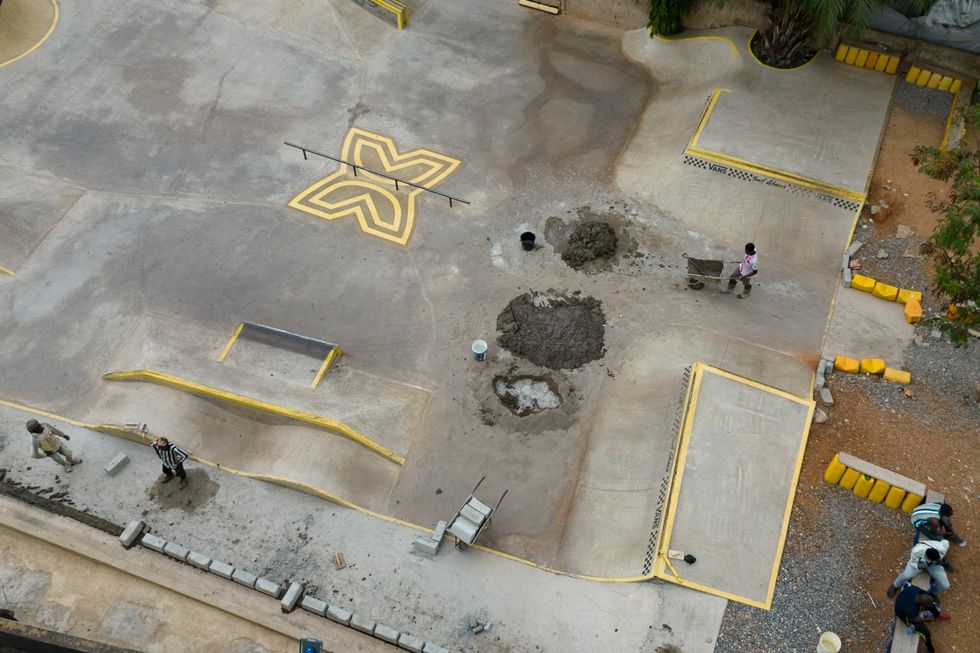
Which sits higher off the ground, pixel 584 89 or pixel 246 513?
pixel 584 89

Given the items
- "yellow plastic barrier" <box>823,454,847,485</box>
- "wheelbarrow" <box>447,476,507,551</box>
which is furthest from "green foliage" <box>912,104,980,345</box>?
"wheelbarrow" <box>447,476,507,551</box>

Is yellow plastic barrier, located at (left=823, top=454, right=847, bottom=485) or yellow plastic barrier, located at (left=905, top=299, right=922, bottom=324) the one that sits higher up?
yellow plastic barrier, located at (left=905, top=299, right=922, bottom=324)

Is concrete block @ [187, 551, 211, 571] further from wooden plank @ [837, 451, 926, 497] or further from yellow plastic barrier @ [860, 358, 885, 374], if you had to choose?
yellow plastic barrier @ [860, 358, 885, 374]

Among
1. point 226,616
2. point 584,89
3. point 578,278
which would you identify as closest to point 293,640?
point 226,616

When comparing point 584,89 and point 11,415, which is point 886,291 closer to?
point 584,89

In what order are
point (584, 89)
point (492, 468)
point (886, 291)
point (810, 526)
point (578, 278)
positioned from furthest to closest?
point (584, 89) < point (578, 278) < point (886, 291) < point (492, 468) < point (810, 526)

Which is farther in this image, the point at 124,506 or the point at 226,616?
the point at 124,506

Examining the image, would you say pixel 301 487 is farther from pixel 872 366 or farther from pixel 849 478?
pixel 872 366
